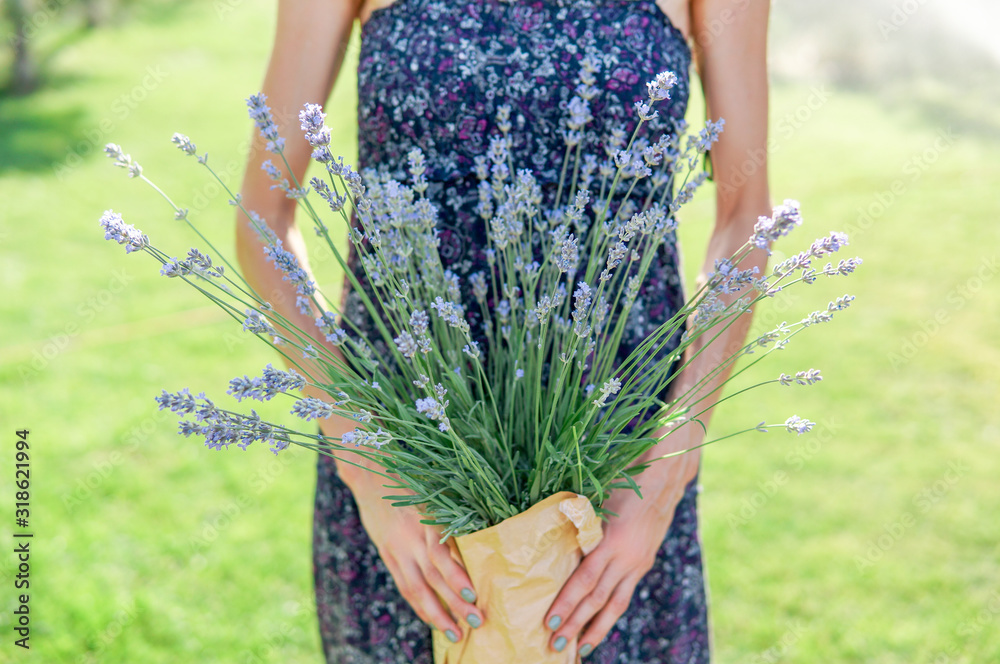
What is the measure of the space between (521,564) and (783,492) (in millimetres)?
2655

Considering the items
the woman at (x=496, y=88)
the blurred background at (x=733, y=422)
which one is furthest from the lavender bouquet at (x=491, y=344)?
the blurred background at (x=733, y=422)

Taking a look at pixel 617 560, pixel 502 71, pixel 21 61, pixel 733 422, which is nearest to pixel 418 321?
pixel 617 560

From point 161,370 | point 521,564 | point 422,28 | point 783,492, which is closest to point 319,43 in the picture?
point 422,28

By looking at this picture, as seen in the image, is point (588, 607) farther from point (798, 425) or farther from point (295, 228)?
point (295, 228)

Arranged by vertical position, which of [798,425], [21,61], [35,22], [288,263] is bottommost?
[798,425]

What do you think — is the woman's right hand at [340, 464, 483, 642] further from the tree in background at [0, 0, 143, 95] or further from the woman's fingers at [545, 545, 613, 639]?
the tree in background at [0, 0, 143, 95]

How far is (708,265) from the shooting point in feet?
4.39

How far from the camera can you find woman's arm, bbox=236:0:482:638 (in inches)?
43.6

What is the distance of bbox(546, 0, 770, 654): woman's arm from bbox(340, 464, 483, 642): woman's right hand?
12 cm

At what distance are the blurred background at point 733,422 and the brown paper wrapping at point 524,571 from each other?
5.91 feet

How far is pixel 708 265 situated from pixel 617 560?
531 millimetres

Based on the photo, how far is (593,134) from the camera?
1250mm

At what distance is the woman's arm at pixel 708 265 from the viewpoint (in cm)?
108

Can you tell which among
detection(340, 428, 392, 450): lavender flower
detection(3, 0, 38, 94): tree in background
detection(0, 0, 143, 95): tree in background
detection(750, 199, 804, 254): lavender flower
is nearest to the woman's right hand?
detection(340, 428, 392, 450): lavender flower
